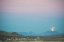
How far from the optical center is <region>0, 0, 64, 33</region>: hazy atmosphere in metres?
1.87

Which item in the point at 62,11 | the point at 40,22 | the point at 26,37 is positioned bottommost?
the point at 26,37

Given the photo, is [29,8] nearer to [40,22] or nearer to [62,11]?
[40,22]

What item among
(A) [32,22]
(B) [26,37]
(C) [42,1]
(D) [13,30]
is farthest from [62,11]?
(D) [13,30]

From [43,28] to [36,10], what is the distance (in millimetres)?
330

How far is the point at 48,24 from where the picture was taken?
6.15ft

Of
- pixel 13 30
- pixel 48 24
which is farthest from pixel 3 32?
pixel 48 24

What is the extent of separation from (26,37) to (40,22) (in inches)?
13.7

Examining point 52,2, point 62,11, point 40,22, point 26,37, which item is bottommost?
point 26,37

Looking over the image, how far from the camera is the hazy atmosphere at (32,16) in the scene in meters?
1.87

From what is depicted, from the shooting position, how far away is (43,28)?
187cm

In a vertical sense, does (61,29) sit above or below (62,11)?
below

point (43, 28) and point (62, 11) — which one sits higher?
point (62, 11)

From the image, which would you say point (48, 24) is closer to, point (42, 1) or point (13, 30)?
point (42, 1)

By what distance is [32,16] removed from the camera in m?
1.88
